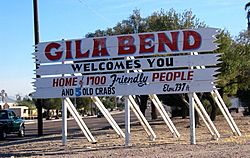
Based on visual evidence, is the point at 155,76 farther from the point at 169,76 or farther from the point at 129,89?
the point at 129,89

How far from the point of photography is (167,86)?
65.4 feet

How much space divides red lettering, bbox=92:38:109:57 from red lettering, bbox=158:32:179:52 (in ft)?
7.19

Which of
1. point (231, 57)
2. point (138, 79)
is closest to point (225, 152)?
point (138, 79)

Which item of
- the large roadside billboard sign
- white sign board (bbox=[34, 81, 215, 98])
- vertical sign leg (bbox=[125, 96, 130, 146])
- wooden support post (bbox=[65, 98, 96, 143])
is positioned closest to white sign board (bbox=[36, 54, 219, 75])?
the large roadside billboard sign

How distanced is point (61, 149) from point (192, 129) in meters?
4.98

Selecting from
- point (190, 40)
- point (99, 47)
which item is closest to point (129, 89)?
point (99, 47)

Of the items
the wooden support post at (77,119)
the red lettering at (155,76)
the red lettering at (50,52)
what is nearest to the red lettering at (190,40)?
the red lettering at (155,76)

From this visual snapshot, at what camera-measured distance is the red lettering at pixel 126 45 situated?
66.9ft

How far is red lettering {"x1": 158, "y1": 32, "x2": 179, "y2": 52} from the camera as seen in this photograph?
19969 millimetres

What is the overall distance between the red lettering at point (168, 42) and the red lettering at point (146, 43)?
307 mm

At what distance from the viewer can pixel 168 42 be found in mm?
20078

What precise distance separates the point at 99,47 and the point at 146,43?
1.94 metres

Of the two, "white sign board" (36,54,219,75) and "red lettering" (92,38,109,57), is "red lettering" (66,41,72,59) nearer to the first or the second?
"white sign board" (36,54,219,75)

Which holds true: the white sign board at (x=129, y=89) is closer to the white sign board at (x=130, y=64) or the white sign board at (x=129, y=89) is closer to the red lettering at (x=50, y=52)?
the white sign board at (x=130, y=64)
